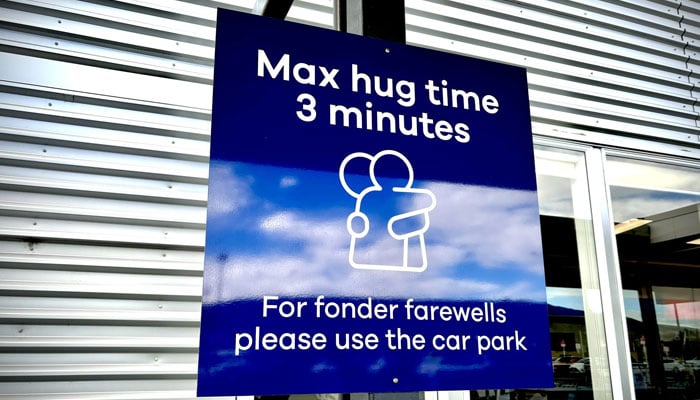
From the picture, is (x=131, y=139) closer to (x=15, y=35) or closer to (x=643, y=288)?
(x=15, y=35)

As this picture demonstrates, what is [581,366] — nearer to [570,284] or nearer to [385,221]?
[570,284]

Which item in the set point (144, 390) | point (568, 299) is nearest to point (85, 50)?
point (144, 390)

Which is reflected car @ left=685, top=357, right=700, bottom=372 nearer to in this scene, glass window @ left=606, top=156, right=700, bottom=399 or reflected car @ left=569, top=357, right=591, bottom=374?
glass window @ left=606, top=156, right=700, bottom=399

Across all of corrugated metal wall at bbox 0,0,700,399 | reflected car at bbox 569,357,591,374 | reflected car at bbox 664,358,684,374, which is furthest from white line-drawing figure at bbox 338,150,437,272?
reflected car at bbox 664,358,684,374

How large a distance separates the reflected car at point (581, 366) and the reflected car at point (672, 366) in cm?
66

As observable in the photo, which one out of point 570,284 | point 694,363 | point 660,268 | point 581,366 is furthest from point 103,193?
point 694,363

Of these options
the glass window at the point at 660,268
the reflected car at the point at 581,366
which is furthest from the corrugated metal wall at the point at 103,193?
the glass window at the point at 660,268

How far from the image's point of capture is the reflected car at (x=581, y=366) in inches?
150

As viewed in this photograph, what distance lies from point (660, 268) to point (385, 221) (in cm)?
370

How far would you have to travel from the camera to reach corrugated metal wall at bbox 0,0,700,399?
258 centimetres

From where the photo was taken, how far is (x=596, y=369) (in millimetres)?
3840

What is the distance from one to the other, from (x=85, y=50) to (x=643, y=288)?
3.83 m

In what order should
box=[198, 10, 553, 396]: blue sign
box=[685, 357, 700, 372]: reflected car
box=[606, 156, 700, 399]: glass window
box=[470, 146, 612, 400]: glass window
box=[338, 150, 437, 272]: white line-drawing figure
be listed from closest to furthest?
box=[198, 10, 553, 396]: blue sign
box=[338, 150, 437, 272]: white line-drawing figure
box=[470, 146, 612, 400]: glass window
box=[606, 156, 700, 399]: glass window
box=[685, 357, 700, 372]: reflected car

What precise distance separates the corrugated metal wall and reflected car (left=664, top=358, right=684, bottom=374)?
323 centimetres
